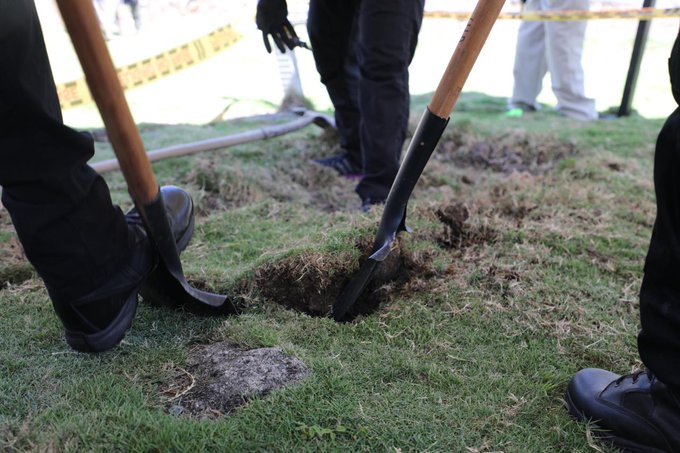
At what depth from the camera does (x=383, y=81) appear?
9.45 feet

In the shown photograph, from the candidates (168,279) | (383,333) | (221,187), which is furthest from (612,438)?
(221,187)

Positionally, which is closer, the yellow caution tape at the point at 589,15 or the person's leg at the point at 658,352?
the person's leg at the point at 658,352

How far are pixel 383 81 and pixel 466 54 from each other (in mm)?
1082

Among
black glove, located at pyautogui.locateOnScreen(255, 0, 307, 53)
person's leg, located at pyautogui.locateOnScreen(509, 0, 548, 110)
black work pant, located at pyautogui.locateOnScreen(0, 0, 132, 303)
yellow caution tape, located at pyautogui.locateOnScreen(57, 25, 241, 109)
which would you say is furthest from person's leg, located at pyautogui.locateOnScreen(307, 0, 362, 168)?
yellow caution tape, located at pyautogui.locateOnScreen(57, 25, 241, 109)

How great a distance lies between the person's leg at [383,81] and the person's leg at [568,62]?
4.06m

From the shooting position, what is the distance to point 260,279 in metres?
2.09

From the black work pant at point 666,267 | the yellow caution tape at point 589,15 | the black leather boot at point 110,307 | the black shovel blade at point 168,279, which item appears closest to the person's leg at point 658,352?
the black work pant at point 666,267

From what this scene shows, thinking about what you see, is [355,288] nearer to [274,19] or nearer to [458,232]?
[458,232]

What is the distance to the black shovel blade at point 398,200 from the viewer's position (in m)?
1.96

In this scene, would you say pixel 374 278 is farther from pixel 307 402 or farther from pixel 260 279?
pixel 307 402

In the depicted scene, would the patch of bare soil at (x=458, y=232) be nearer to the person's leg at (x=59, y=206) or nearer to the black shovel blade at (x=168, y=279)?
the black shovel blade at (x=168, y=279)

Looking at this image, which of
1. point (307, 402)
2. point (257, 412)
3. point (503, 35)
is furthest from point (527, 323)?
point (503, 35)

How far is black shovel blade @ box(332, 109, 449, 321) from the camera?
1.96 m

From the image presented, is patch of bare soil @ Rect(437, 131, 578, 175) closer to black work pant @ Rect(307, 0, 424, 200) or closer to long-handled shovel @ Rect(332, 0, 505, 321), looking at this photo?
black work pant @ Rect(307, 0, 424, 200)
